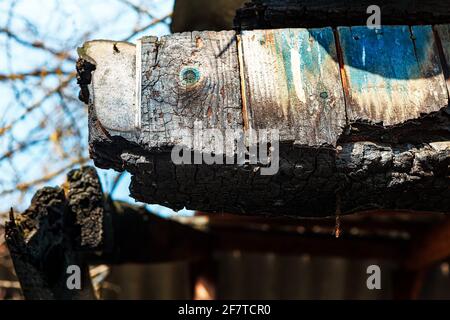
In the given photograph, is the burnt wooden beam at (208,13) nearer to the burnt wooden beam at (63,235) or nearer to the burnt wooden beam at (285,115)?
the burnt wooden beam at (63,235)

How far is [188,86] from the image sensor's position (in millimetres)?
2400

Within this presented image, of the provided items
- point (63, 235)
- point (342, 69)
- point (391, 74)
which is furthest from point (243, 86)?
point (63, 235)

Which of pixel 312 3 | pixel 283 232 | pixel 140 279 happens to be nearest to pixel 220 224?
pixel 283 232

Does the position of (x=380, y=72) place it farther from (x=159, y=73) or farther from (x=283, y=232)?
(x=283, y=232)

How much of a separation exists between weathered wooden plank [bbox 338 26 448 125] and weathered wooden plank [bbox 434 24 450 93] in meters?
0.02

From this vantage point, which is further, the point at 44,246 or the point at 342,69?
the point at 44,246

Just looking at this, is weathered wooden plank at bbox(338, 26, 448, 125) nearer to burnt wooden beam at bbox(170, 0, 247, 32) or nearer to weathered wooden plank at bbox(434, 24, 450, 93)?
weathered wooden plank at bbox(434, 24, 450, 93)

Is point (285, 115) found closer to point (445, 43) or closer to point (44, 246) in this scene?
point (445, 43)

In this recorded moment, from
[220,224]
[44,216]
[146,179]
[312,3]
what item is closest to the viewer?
[146,179]

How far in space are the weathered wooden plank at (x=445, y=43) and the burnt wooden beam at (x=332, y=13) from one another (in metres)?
0.08

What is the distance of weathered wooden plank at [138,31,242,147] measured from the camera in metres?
2.31

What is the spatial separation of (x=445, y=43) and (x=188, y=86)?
884 mm

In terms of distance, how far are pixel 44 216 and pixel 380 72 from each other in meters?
1.43

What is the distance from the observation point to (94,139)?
2305 millimetres
